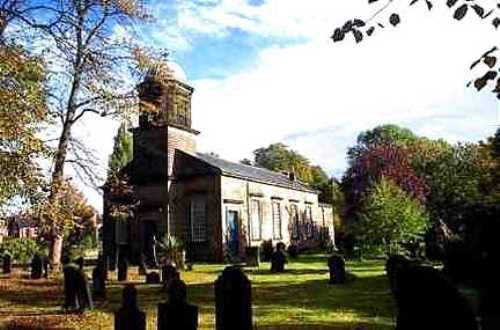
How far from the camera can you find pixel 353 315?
11492 mm

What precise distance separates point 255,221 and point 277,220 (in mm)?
4344

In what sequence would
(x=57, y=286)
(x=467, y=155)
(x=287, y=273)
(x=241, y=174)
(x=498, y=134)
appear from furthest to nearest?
(x=467, y=155), (x=241, y=174), (x=498, y=134), (x=287, y=273), (x=57, y=286)

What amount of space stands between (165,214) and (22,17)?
1920 cm

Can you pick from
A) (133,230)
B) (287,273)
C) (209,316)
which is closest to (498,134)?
(287,273)

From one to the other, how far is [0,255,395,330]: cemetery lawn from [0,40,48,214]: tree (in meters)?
3.22

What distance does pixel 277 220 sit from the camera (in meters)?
41.7

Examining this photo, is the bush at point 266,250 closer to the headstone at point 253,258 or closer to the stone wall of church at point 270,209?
the stone wall of church at point 270,209

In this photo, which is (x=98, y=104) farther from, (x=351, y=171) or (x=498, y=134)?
(x=351, y=171)


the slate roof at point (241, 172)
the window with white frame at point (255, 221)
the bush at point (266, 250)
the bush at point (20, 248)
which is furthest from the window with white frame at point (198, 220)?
the bush at point (20, 248)

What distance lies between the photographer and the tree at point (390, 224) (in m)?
24.3

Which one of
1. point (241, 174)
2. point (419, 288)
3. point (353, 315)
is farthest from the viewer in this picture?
point (241, 174)

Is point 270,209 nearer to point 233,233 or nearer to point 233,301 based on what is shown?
point 233,233

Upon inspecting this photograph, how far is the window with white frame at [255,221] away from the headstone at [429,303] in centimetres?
3219

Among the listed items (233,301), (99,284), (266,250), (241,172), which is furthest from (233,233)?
(233,301)
